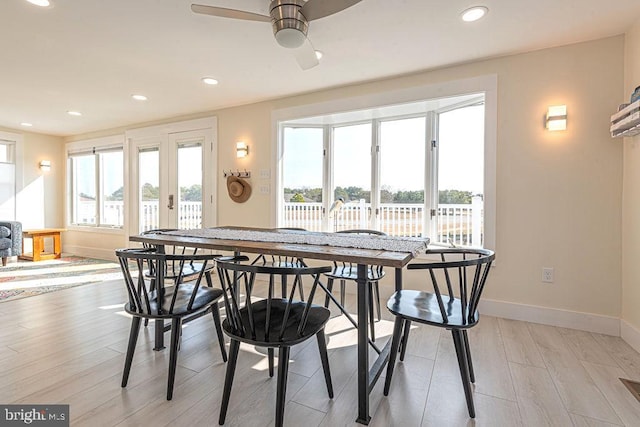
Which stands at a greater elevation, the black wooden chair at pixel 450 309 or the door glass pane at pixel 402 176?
the door glass pane at pixel 402 176

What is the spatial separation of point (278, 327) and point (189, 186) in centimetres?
408

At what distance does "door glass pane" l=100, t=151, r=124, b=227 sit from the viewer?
5.91m

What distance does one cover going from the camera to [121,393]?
176 cm

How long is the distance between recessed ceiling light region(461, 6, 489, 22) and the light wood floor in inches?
94.5

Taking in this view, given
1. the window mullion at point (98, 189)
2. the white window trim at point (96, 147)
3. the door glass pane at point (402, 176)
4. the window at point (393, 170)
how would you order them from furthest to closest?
the window mullion at point (98, 189) < the white window trim at point (96, 147) < the door glass pane at point (402, 176) < the window at point (393, 170)

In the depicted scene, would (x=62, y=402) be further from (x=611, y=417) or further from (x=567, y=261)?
(x=567, y=261)

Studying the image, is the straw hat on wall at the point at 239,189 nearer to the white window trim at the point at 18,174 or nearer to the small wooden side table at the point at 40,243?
the small wooden side table at the point at 40,243

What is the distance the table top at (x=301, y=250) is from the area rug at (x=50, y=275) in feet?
8.57

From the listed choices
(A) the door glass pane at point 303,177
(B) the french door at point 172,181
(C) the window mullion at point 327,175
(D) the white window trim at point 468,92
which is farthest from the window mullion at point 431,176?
(B) the french door at point 172,181

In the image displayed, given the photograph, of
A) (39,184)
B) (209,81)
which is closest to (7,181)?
(39,184)

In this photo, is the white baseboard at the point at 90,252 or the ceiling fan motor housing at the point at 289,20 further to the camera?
the white baseboard at the point at 90,252

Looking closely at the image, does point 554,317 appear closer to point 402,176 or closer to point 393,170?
point 402,176

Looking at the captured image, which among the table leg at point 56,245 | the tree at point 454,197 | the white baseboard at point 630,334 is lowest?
the white baseboard at point 630,334

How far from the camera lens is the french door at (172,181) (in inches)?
190
